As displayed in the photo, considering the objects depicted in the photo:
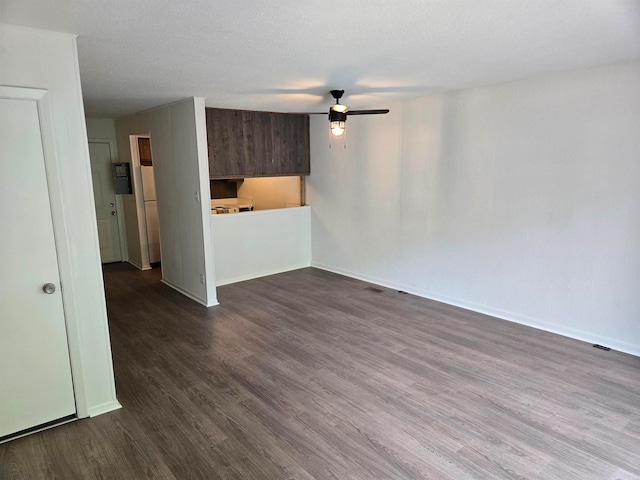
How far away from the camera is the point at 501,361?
336cm

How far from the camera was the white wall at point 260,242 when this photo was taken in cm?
561

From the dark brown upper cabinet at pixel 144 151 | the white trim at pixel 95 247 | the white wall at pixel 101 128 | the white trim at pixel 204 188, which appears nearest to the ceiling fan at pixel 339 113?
the white trim at pixel 204 188

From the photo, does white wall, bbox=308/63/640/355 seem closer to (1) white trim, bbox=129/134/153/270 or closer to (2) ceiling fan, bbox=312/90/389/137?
(2) ceiling fan, bbox=312/90/389/137

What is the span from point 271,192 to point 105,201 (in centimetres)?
285

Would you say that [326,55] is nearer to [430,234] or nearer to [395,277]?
[430,234]

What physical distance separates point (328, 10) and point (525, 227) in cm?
303

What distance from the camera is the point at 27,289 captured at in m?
2.40

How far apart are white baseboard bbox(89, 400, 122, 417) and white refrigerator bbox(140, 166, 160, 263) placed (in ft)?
13.7

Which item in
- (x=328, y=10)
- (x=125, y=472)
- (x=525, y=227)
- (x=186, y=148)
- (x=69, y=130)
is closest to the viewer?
(x=328, y=10)

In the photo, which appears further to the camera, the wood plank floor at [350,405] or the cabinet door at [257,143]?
the cabinet door at [257,143]

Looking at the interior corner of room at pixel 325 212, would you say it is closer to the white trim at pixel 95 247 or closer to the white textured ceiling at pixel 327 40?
the white trim at pixel 95 247

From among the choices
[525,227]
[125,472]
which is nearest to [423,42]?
[525,227]

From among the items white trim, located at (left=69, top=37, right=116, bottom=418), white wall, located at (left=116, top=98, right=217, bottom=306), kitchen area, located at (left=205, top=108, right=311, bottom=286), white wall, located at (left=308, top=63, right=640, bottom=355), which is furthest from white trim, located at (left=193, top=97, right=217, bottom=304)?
white wall, located at (left=308, top=63, right=640, bottom=355)

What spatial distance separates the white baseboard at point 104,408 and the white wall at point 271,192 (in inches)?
171
